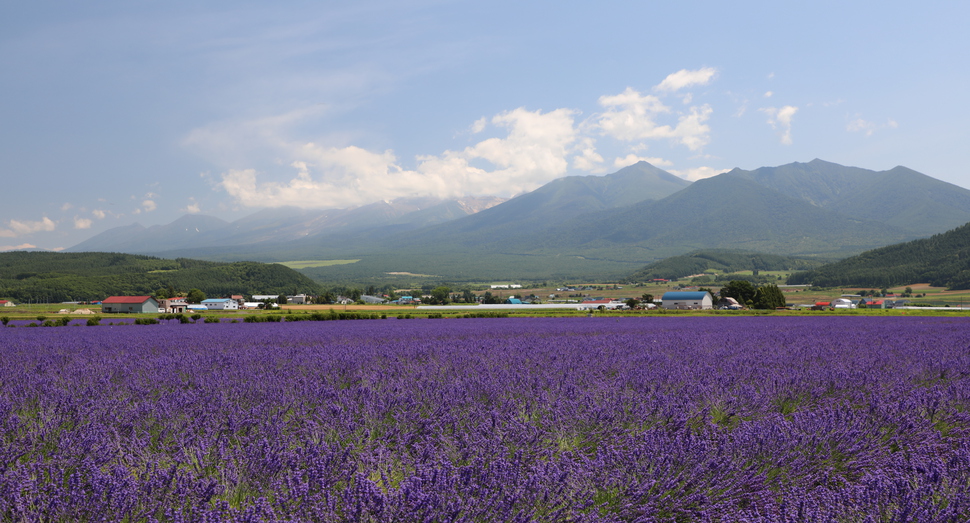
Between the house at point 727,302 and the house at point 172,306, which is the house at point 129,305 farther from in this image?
the house at point 727,302

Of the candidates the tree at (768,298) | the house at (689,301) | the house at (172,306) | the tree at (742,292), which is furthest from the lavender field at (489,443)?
the house at (172,306)

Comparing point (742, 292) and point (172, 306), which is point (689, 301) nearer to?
point (742, 292)

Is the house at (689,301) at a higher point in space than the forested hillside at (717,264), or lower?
lower

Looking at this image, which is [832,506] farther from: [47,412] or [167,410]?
[47,412]

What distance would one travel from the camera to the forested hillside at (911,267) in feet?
323

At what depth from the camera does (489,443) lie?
4.09 metres

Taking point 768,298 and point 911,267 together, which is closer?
point 768,298

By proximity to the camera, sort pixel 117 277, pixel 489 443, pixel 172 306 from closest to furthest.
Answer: pixel 489 443
pixel 172 306
pixel 117 277

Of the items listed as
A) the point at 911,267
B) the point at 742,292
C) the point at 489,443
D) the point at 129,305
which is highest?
the point at 911,267

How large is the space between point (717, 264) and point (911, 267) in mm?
76821

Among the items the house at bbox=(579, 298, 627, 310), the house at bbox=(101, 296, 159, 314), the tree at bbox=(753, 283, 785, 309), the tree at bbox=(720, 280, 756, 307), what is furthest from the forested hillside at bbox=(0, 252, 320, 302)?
the tree at bbox=(753, 283, 785, 309)

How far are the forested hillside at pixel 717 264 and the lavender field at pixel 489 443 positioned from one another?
165020mm

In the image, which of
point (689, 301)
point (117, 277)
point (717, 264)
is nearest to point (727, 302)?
point (689, 301)

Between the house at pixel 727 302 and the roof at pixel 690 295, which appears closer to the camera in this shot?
the house at pixel 727 302
